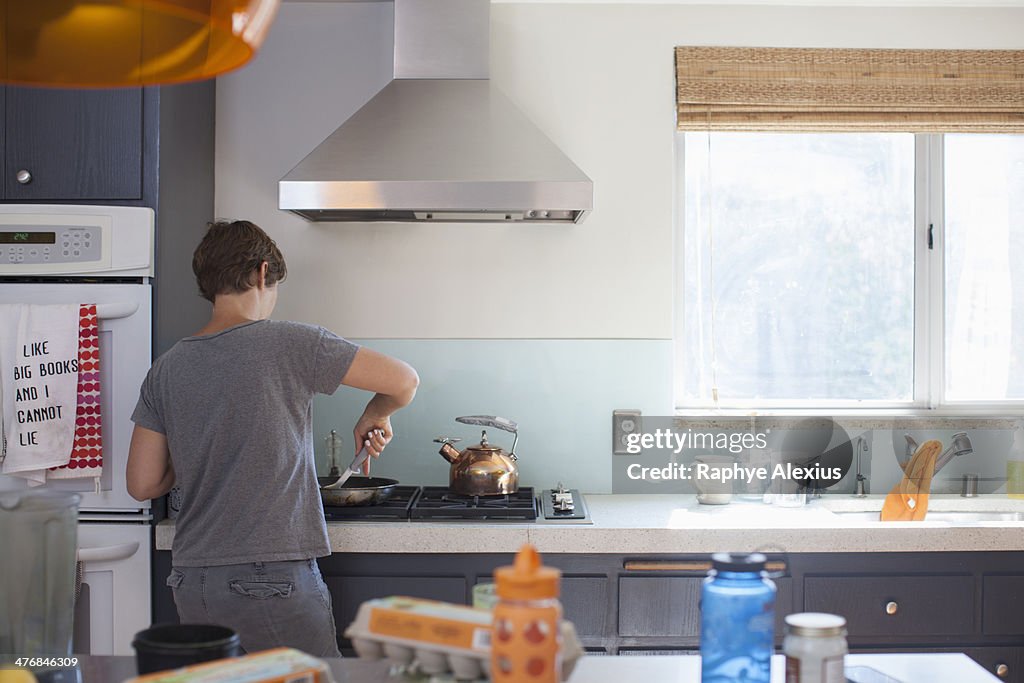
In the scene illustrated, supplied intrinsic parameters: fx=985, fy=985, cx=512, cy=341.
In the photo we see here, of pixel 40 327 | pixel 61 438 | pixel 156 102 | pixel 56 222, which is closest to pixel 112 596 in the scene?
pixel 61 438

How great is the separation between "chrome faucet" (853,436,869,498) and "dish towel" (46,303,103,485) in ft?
7.34

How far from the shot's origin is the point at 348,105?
3127 mm

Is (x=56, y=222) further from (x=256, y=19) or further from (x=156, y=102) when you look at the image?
(x=256, y=19)

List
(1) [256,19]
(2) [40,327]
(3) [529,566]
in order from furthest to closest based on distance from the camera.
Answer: (2) [40,327] < (1) [256,19] < (3) [529,566]

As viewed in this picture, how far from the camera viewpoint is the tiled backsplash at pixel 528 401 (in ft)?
10.2

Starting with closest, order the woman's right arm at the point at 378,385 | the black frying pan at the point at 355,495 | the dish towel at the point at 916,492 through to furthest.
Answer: the woman's right arm at the point at 378,385
the black frying pan at the point at 355,495
the dish towel at the point at 916,492

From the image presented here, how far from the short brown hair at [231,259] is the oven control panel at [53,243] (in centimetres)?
43

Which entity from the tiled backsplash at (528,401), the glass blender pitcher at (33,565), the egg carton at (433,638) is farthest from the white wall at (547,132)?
the egg carton at (433,638)

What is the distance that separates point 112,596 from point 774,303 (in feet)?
7.08

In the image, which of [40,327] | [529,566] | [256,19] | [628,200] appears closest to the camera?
[529,566]

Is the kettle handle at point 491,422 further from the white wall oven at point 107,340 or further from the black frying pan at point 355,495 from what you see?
the white wall oven at point 107,340

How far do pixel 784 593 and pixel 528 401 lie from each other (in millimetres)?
1001

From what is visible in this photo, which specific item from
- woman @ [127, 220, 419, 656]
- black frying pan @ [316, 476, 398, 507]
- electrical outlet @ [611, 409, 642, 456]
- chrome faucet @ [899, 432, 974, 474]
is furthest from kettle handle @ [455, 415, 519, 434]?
chrome faucet @ [899, 432, 974, 474]

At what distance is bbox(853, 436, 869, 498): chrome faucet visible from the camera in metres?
3.13
